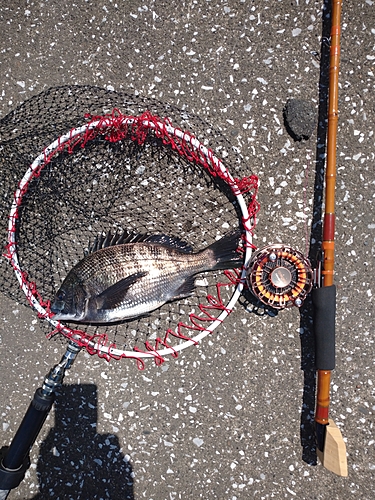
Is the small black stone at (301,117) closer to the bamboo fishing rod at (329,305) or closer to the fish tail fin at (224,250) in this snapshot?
the bamboo fishing rod at (329,305)

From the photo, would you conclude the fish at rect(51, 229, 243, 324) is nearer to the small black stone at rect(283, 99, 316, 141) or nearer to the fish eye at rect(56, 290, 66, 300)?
the fish eye at rect(56, 290, 66, 300)

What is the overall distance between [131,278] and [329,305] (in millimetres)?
994

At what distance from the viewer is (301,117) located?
206 centimetres

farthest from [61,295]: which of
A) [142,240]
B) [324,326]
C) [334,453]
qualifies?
[334,453]

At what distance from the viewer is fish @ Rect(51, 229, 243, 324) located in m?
1.91

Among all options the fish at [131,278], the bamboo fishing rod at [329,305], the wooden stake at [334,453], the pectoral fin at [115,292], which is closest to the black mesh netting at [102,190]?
the fish at [131,278]

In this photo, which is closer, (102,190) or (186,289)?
(186,289)

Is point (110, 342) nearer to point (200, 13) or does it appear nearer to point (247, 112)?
point (247, 112)

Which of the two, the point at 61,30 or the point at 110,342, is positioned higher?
the point at 61,30

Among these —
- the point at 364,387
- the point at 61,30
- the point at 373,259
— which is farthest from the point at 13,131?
the point at 364,387

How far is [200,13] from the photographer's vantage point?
212 cm

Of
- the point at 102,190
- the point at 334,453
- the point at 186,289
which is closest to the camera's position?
the point at 334,453

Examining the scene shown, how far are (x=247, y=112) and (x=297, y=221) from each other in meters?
0.66

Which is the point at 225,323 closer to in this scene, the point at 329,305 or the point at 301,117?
the point at 329,305
